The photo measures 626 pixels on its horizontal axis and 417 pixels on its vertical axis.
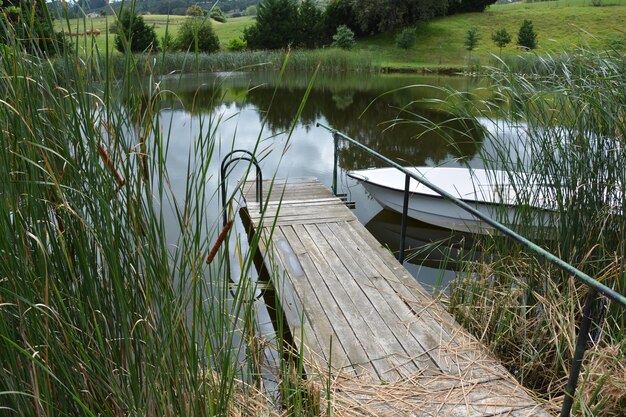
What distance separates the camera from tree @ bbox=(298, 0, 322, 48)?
33.3m

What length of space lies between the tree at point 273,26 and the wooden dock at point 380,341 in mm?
29903

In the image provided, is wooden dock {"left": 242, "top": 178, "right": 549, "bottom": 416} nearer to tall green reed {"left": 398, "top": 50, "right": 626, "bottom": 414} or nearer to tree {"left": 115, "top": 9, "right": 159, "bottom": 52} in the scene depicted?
tall green reed {"left": 398, "top": 50, "right": 626, "bottom": 414}

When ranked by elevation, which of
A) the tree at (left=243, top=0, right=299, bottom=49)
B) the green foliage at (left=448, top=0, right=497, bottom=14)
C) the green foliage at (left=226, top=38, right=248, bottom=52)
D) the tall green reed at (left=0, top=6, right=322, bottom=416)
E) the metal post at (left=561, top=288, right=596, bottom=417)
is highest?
the green foliage at (left=448, top=0, right=497, bottom=14)

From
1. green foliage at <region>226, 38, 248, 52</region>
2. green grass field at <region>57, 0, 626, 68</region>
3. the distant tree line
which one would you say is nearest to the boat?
green grass field at <region>57, 0, 626, 68</region>

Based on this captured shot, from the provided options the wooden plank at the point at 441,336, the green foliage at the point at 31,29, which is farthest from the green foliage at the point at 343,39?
the green foliage at the point at 31,29

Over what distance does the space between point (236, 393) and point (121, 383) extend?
27.1 inches

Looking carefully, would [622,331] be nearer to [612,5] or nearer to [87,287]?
[87,287]

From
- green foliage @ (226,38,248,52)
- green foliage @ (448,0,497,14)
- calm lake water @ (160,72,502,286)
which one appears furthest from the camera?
green foliage @ (448,0,497,14)

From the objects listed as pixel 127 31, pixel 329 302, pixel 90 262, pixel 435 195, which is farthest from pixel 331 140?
pixel 90 262

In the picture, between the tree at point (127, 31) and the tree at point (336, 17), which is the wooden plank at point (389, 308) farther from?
the tree at point (336, 17)

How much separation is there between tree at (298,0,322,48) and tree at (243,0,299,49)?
2.49ft

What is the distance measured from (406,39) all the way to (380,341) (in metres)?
30.9

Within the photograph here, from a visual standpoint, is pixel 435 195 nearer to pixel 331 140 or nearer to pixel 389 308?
pixel 389 308

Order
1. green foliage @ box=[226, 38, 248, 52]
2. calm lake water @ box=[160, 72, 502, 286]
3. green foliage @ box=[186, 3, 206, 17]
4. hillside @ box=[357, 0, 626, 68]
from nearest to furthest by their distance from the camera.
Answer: green foliage @ box=[186, 3, 206, 17], calm lake water @ box=[160, 72, 502, 286], hillside @ box=[357, 0, 626, 68], green foliage @ box=[226, 38, 248, 52]
